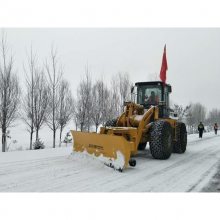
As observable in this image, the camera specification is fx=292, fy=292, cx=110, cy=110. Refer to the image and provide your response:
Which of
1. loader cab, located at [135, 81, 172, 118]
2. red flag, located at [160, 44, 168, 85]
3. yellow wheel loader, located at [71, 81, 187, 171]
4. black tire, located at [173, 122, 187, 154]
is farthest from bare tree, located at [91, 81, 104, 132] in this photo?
red flag, located at [160, 44, 168, 85]

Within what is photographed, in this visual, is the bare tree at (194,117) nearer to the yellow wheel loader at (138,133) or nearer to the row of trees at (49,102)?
the row of trees at (49,102)

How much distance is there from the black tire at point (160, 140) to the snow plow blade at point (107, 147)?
4.27ft

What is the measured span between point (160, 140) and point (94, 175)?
3.03 m

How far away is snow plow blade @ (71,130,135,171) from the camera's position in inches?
287

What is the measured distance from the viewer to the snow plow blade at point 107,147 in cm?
728

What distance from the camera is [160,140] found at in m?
9.06

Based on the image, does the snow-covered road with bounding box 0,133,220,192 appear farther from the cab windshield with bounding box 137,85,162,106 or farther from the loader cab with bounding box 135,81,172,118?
the cab windshield with bounding box 137,85,162,106

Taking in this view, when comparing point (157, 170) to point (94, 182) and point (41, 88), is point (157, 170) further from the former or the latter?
point (41, 88)

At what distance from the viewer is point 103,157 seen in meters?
8.00

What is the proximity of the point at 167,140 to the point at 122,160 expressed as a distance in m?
2.72

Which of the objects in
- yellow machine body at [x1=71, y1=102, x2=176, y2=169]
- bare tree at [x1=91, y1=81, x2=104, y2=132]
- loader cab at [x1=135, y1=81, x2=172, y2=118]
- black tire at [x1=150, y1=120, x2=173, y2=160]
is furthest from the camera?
bare tree at [x1=91, y1=81, x2=104, y2=132]

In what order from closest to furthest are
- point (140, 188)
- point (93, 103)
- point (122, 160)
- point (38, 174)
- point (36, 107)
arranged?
Result: point (140, 188)
point (38, 174)
point (122, 160)
point (36, 107)
point (93, 103)

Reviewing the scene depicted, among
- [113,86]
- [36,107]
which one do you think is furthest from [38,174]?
[113,86]
